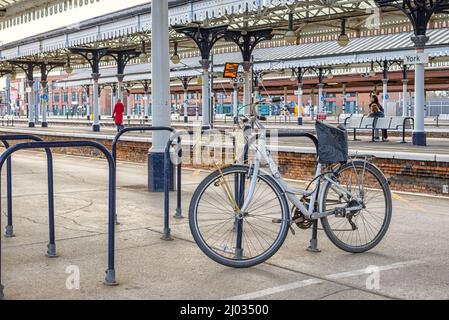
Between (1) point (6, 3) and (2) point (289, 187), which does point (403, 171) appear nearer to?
(2) point (289, 187)

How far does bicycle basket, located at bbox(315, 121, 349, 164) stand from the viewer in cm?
519

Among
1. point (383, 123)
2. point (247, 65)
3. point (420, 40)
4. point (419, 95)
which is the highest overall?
point (247, 65)

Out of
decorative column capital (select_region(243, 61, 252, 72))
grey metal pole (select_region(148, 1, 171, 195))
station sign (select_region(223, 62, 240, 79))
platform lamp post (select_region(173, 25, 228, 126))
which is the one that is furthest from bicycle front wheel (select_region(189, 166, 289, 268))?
decorative column capital (select_region(243, 61, 252, 72))

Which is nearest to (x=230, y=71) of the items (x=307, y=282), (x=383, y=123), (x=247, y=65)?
(x=247, y=65)

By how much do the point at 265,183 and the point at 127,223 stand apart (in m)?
2.46

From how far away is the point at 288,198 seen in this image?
4934mm

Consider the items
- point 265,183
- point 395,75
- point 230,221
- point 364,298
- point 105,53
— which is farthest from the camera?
point 395,75

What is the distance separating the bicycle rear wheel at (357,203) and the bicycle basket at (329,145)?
167mm

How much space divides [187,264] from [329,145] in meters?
1.64

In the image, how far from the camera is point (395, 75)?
40.3 m

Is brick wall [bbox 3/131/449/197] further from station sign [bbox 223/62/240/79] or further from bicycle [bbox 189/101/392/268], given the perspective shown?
station sign [bbox 223/62/240/79]

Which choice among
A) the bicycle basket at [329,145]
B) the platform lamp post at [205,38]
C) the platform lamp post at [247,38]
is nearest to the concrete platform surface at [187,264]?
the bicycle basket at [329,145]
